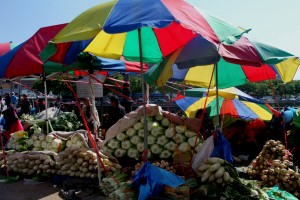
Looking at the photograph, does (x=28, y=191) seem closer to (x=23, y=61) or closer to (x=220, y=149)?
(x=23, y=61)

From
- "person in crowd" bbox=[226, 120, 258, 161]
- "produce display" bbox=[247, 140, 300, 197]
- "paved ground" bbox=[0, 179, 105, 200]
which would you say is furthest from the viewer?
"person in crowd" bbox=[226, 120, 258, 161]

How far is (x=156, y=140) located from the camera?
19.7ft

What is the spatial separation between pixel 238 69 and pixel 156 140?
210cm

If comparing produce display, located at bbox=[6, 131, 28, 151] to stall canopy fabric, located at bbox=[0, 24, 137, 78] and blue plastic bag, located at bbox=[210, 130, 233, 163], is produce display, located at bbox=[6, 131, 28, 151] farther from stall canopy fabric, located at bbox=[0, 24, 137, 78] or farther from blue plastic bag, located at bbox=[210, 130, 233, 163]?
blue plastic bag, located at bbox=[210, 130, 233, 163]

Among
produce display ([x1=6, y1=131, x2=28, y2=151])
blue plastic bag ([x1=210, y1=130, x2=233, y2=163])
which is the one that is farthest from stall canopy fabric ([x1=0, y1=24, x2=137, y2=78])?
produce display ([x1=6, y1=131, x2=28, y2=151])

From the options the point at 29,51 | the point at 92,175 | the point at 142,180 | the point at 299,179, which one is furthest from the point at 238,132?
the point at 29,51

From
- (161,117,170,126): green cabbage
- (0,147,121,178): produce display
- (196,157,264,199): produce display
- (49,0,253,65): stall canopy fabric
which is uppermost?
(49,0,253,65): stall canopy fabric

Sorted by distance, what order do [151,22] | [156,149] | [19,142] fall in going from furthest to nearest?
[19,142]
[156,149]
[151,22]

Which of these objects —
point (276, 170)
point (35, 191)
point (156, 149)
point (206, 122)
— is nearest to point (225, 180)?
point (276, 170)

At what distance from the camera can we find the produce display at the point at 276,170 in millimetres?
4883

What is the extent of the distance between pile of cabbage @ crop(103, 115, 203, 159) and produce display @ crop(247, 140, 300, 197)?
1.14 meters

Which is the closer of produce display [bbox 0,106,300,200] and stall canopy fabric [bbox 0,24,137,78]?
produce display [bbox 0,106,300,200]

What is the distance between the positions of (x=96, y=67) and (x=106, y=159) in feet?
5.53

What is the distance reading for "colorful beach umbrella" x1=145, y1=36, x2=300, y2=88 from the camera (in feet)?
13.3
